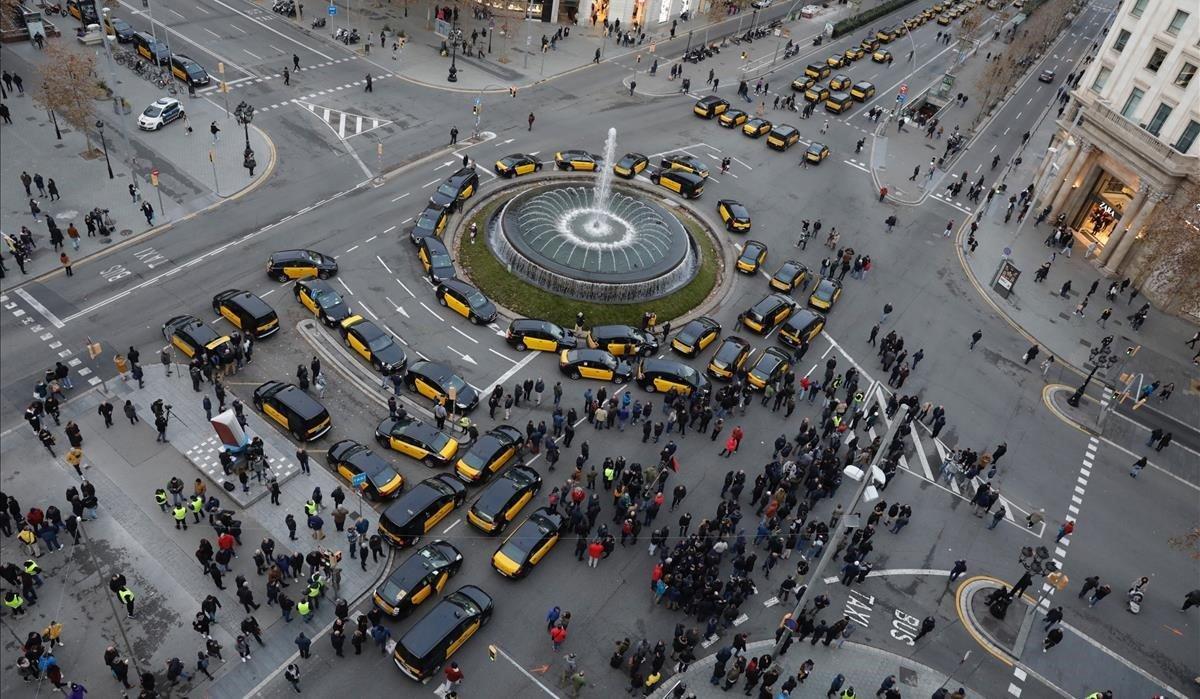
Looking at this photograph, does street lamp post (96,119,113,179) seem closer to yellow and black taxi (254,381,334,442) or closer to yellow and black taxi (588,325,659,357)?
yellow and black taxi (254,381,334,442)

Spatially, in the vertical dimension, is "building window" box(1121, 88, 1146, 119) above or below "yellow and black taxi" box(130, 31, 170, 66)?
above

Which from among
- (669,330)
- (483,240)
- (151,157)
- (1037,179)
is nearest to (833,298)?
(669,330)

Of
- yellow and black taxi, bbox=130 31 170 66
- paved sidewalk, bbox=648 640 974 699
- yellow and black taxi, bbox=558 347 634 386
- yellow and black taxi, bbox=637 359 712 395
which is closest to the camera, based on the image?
paved sidewalk, bbox=648 640 974 699

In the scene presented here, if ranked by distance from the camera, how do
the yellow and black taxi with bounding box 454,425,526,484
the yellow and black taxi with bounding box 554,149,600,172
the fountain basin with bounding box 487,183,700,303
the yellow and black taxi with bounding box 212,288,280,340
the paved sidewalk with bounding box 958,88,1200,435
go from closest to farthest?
the yellow and black taxi with bounding box 454,425,526,484, the yellow and black taxi with bounding box 212,288,280,340, the fountain basin with bounding box 487,183,700,303, the paved sidewalk with bounding box 958,88,1200,435, the yellow and black taxi with bounding box 554,149,600,172

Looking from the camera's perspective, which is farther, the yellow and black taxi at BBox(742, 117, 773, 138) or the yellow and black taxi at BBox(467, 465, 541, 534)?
the yellow and black taxi at BBox(742, 117, 773, 138)

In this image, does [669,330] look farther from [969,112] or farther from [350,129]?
[969,112]

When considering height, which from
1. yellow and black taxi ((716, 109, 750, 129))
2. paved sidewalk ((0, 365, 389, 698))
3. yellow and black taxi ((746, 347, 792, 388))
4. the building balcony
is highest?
the building balcony

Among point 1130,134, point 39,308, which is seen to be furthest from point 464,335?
point 1130,134

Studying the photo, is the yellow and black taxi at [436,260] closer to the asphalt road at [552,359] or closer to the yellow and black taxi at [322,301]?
the asphalt road at [552,359]

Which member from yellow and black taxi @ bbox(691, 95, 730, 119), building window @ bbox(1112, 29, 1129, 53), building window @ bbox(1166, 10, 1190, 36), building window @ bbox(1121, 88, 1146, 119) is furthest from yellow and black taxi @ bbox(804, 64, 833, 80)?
building window @ bbox(1166, 10, 1190, 36)
